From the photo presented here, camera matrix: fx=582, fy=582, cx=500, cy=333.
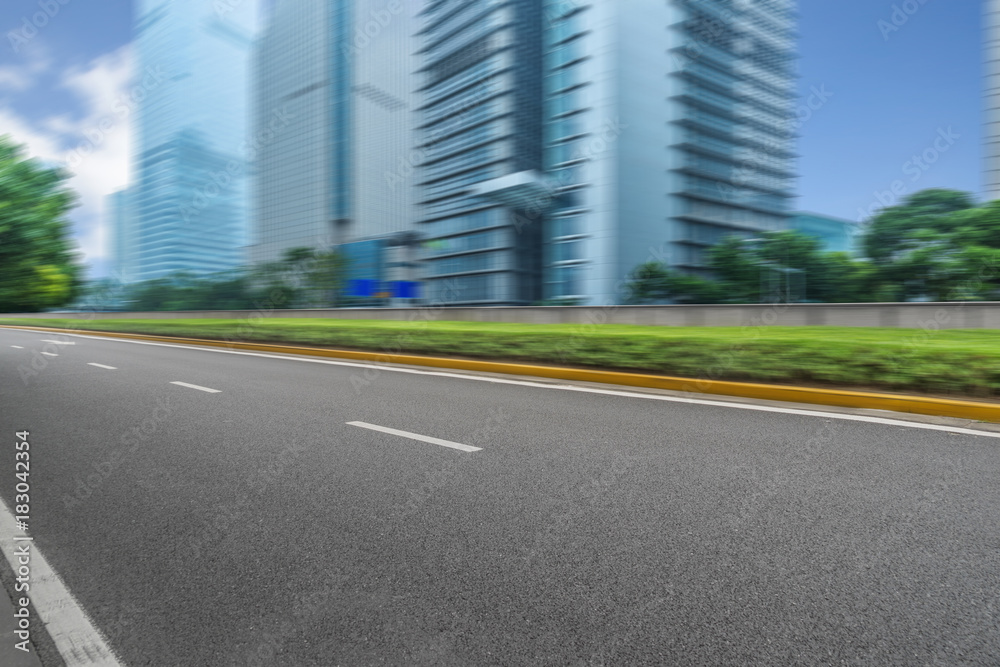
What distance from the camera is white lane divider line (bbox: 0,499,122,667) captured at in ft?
7.14

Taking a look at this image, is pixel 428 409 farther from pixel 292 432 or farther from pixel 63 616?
pixel 63 616

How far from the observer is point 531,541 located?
121 inches

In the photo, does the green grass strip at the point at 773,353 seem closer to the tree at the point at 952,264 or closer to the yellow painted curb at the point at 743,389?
the yellow painted curb at the point at 743,389

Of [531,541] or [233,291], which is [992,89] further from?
[233,291]

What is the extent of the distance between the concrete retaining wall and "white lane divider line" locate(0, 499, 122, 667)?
623 inches

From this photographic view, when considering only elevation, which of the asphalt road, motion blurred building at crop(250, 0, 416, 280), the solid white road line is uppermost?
motion blurred building at crop(250, 0, 416, 280)

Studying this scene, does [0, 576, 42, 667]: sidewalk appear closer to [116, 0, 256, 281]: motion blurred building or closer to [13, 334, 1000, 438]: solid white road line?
[13, 334, 1000, 438]: solid white road line

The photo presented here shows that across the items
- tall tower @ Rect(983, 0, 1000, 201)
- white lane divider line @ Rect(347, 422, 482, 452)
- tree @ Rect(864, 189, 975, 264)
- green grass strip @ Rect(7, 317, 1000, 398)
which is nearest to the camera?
white lane divider line @ Rect(347, 422, 482, 452)

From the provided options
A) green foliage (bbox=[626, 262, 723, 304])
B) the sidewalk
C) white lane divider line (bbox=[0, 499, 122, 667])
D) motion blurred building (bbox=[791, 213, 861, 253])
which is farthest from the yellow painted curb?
motion blurred building (bbox=[791, 213, 861, 253])

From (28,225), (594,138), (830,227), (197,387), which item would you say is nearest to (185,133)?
(594,138)

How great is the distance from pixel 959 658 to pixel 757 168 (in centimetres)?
7802

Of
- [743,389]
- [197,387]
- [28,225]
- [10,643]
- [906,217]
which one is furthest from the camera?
[906,217]

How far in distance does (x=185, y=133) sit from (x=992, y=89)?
56.3 meters

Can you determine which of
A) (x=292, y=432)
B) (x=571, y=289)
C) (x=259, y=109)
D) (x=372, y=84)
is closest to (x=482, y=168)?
(x=571, y=289)
